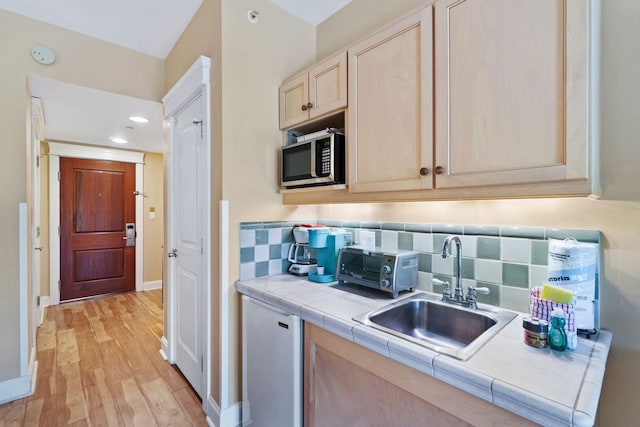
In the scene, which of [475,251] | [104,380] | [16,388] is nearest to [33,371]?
[16,388]

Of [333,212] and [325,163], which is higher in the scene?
[325,163]

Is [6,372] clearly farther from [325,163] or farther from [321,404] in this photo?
[325,163]

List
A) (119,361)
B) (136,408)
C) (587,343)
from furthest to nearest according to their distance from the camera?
(119,361), (136,408), (587,343)

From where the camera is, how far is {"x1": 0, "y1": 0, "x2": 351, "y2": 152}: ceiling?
1.90 metres

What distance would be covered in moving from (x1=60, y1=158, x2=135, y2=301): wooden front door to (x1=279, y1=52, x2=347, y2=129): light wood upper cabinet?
3683mm

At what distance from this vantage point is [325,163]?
1.57m

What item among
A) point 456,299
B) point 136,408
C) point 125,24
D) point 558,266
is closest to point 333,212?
point 456,299

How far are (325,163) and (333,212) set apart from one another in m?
0.54

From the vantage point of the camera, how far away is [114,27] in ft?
6.94

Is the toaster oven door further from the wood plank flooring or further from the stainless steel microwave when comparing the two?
the wood plank flooring

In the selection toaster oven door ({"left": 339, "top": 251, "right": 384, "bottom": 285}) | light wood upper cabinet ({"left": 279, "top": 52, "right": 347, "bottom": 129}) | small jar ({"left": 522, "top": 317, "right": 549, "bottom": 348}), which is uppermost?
light wood upper cabinet ({"left": 279, "top": 52, "right": 347, "bottom": 129})

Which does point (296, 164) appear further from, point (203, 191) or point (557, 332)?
point (557, 332)

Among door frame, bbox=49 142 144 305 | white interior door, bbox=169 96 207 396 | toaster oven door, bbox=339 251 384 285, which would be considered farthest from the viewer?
door frame, bbox=49 142 144 305

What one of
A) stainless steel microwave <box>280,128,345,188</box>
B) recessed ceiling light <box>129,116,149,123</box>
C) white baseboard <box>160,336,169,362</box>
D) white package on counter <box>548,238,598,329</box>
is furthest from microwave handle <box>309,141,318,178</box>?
recessed ceiling light <box>129,116,149,123</box>
